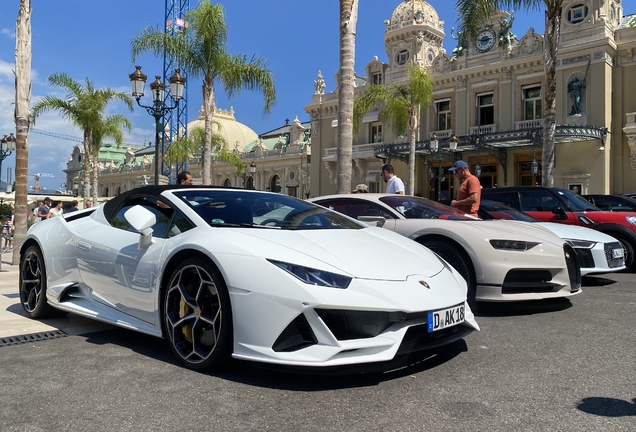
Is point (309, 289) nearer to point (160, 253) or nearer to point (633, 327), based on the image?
point (160, 253)

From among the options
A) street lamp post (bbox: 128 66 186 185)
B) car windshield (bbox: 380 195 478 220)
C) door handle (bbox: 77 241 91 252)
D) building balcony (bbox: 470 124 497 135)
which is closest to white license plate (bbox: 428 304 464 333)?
car windshield (bbox: 380 195 478 220)

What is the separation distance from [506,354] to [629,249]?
6.47 m

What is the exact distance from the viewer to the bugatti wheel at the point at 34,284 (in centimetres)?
489

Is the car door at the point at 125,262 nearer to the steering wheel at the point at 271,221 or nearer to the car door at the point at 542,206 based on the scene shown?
the steering wheel at the point at 271,221

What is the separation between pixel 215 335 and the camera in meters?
3.29

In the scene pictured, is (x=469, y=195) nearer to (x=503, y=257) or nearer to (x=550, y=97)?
(x=503, y=257)

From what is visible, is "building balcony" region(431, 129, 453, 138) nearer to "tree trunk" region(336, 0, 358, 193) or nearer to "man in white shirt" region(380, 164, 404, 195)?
"tree trunk" region(336, 0, 358, 193)

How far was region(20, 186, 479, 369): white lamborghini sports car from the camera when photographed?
3018 mm

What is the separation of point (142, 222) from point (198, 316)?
83 centimetres

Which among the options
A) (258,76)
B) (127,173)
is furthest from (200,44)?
(127,173)

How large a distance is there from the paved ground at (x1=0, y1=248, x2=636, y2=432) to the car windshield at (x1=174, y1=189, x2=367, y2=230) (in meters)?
1.05

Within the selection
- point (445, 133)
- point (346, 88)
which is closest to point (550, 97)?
point (346, 88)

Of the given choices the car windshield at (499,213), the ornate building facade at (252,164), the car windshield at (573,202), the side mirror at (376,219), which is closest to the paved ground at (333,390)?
the side mirror at (376,219)

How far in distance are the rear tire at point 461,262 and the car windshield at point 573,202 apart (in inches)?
189
